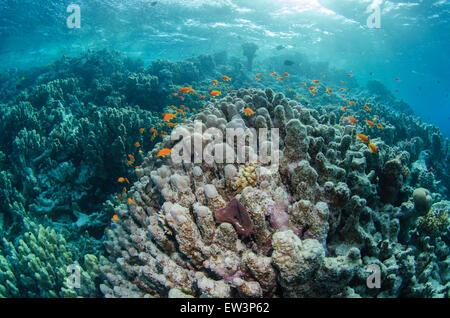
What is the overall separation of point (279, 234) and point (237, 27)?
105ft

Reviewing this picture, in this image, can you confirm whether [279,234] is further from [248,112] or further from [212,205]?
[248,112]

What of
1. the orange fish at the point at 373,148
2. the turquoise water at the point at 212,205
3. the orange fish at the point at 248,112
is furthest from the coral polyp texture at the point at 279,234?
the orange fish at the point at 248,112

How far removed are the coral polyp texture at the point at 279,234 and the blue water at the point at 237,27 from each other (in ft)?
58.6

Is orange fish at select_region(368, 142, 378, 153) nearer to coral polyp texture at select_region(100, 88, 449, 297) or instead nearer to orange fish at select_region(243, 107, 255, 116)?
coral polyp texture at select_region(100, 88, 449, 297)

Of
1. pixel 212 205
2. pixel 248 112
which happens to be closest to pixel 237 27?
pixel 248 112

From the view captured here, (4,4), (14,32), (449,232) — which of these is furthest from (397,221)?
(14,32)

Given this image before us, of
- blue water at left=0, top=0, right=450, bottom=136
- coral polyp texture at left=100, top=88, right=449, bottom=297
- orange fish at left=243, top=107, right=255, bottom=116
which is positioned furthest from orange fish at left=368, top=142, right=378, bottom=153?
blue water at left=0, top=0, right=450, bottom=136

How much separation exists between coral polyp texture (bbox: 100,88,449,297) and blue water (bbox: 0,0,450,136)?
58.6 feet

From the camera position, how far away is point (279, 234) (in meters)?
1.72

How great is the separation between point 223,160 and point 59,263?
3243mm

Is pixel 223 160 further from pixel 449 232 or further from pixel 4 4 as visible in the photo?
pixel 4 4

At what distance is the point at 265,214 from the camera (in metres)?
2.11

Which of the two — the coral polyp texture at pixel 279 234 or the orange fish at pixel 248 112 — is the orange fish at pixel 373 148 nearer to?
the coral polyp texture at pixel 279 234

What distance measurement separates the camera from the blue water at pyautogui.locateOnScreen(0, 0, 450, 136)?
67.6 feet
